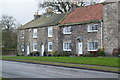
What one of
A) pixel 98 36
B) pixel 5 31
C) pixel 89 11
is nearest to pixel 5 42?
pixel 5 31

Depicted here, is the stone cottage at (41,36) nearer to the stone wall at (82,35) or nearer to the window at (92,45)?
the stone wall at (82,35)

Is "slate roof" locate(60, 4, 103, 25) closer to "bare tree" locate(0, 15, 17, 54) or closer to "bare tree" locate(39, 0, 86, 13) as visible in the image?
"bare tree" locate(39, 0, 86, 13)

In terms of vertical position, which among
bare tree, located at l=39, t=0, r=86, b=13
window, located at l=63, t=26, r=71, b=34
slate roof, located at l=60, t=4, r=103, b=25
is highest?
bare tree, located at l=39, t=0, r=86, b=13

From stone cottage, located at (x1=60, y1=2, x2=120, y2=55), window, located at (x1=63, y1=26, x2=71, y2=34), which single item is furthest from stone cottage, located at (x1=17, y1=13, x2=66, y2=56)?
stone cottage, located at (x1=60, y1=2, x2=120, y2=55)

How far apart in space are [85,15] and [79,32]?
2991 mm

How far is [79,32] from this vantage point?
35.6 metres

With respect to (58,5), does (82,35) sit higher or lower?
lower

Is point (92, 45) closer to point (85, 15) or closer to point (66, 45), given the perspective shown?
point (85, 15)

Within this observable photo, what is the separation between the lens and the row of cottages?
101 feet

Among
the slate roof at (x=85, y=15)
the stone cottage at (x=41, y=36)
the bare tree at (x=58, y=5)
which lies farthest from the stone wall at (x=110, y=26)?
the bare tree at (x=58, y=5)

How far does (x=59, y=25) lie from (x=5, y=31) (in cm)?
2873

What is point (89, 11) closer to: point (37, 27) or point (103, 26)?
point (103, 26)

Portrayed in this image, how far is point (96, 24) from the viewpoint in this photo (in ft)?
108

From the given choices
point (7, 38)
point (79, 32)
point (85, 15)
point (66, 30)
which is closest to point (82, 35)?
point (79, 32)
